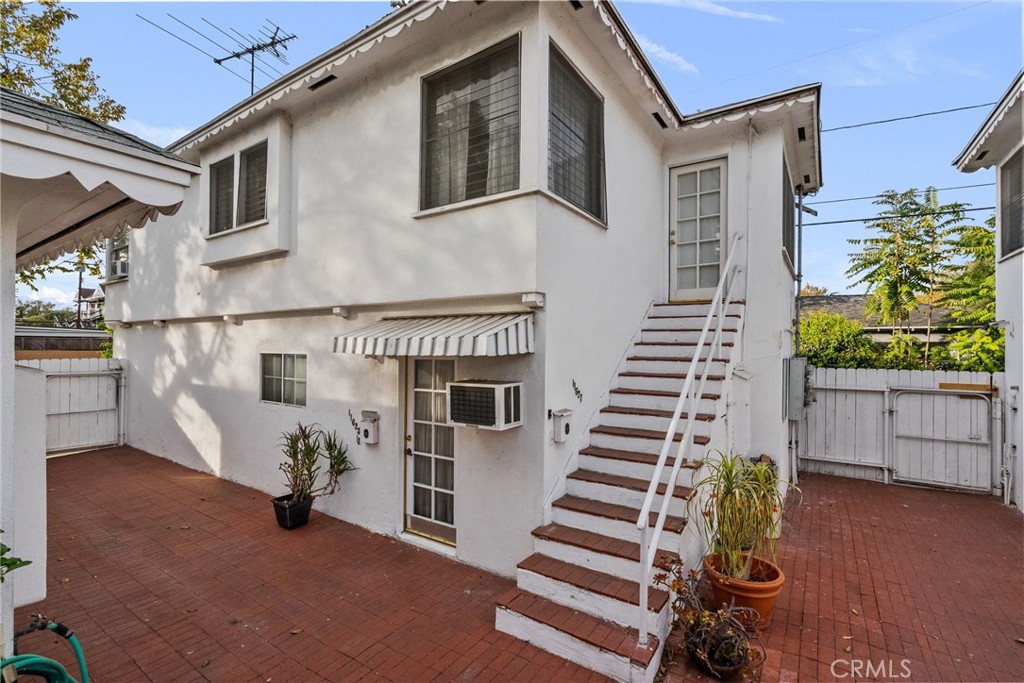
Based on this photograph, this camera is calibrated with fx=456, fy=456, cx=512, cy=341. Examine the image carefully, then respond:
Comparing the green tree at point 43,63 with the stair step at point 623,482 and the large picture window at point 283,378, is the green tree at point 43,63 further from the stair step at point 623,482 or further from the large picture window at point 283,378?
the stair step at point 623,482

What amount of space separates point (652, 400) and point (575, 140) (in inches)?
168

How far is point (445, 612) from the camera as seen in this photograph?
18.6ft

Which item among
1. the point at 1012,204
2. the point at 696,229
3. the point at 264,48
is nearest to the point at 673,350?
the point at 696,229

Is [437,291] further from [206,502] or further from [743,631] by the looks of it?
[206,502]

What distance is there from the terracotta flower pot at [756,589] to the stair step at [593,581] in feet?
2.62

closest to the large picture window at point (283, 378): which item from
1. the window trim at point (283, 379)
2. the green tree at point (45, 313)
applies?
the window trim at point (283, 379)

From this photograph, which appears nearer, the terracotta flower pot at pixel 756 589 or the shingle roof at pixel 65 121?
the shingle roof at pixel 65 121

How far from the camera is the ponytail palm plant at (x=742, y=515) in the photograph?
17.1 feet

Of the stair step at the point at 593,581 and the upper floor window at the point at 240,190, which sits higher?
the upper floor window at the point at 240,190

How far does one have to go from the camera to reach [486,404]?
19.4 ft

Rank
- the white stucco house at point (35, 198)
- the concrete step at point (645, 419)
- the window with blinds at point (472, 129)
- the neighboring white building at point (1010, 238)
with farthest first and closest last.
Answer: the neighboring white building at point (1010, 238) < the concrete step at point (645, 419) < the window with blinds at point (472, 129) < the white stucco house at point (35, 198)

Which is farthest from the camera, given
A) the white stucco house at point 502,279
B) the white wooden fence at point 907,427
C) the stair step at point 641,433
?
the white wooden fence at point 907,427

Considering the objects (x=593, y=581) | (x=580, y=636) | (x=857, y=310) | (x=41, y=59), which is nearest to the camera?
(x=580, y=636)

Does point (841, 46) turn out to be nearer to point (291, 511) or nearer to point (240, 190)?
point (240, 190)
